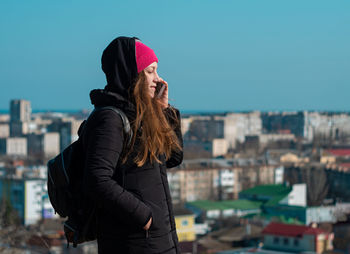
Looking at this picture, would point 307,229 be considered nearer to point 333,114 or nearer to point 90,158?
point 90,158

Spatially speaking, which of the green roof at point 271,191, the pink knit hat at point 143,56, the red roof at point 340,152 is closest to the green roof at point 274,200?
the green roof at point 271,191

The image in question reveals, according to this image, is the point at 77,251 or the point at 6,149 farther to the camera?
the point at 6,149

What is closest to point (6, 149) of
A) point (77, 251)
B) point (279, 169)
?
point (279, 169)

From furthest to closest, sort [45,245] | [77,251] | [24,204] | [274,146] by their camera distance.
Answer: [274,146]
[24,204]
[77,251]
[45,245]

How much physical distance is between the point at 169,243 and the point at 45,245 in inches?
28.1

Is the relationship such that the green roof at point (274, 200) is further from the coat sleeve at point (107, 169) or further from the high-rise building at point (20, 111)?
the high-rise building at point (20, 111)

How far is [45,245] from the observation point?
1.70m

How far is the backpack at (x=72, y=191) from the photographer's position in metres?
1.04

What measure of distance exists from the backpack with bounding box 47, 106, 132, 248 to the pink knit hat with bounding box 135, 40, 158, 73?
0.08 metres

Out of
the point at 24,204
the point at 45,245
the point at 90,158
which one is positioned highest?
the point at 90,158

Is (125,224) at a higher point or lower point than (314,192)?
higher

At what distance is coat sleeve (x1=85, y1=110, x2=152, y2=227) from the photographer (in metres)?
1.00

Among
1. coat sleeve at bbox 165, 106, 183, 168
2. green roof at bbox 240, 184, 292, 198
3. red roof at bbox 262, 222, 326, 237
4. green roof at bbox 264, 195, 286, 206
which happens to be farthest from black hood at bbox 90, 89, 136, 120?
green roof at bbox 240, 184, 292, 198

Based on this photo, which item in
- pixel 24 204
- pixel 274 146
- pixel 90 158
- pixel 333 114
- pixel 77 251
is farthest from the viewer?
pixel 333 114
